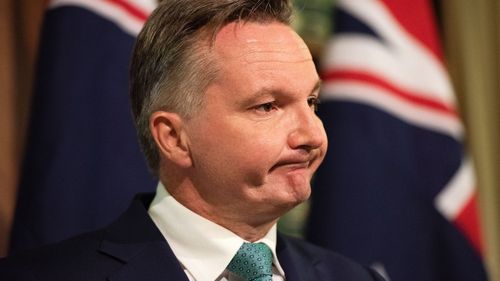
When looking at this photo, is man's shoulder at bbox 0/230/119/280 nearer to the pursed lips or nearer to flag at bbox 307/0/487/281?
the pursed lips

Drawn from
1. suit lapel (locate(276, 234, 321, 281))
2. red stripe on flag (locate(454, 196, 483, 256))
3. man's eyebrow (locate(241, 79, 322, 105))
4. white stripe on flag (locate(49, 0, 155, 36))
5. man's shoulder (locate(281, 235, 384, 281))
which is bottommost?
red stripe on flag (locate(454, 196, 483, 256))

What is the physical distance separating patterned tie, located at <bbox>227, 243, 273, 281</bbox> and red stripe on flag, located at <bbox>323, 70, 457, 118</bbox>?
2.98 ft

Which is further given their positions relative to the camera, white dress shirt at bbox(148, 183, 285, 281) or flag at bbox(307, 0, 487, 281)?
flag at bbox(307, 0, 487, 281)

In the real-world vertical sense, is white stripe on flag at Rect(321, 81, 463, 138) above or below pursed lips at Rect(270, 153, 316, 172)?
below

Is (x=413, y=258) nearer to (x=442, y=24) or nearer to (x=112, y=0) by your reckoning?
(x=442, y=24)

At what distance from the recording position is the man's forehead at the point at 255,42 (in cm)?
144

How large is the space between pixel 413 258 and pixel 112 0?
38.9 inches

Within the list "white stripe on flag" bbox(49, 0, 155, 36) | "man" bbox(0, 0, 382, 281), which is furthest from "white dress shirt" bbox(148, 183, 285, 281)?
"white stripe on flag" bbox(49, 0, 155, 36)

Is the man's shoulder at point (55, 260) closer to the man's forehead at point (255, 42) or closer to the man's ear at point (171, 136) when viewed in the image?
the man's ear at point (171, 136)

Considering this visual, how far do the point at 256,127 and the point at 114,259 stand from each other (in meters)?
0.33

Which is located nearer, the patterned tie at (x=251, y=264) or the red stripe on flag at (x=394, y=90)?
the patterned tie at (x=251, y=264)

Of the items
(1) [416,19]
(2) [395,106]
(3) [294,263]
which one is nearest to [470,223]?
(2) [395,106]

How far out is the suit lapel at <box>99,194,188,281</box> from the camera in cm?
143

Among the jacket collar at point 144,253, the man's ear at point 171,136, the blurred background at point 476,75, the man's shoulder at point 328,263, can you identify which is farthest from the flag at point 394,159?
the man's ear at point 171,136
